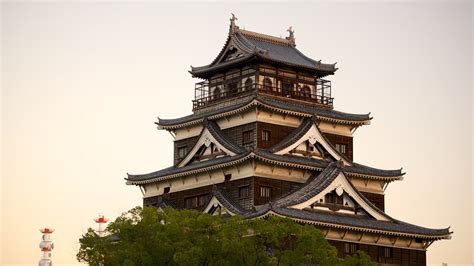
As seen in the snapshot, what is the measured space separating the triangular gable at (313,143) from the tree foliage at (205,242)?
13.3 meters

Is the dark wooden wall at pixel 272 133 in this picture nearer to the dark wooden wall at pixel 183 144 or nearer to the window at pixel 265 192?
the window at pixel 265 192

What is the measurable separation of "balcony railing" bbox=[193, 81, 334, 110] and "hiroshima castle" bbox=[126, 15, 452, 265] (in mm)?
91

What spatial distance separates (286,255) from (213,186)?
15.5 metres

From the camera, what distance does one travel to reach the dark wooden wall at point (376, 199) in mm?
80588

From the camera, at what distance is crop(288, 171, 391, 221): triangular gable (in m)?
74.1

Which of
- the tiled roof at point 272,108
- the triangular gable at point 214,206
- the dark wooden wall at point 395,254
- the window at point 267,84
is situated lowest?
the dark wooden wall at point 395,254

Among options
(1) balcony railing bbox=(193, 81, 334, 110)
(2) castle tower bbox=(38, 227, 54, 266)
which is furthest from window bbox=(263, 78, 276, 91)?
(2) castle tower bbox=(38, 227, 54, 266)

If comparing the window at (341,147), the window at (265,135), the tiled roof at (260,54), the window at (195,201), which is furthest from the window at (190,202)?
the window at (341,147)

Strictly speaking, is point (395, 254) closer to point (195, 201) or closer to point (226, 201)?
point (226, 201)

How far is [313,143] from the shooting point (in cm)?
7838

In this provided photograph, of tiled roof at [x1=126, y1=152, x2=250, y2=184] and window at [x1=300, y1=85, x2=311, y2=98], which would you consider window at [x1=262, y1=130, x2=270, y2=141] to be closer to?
tiled roof at [x1=126, y1=152, x2=250, y2=184]

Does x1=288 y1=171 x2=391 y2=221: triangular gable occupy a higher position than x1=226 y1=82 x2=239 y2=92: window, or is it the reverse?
x1=226 y1=82 x2=239 y2=92: window

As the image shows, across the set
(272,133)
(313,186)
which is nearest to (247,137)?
(272,133)

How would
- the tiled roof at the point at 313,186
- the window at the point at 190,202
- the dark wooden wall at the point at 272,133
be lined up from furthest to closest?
the window at the point at 190,202 → the dark wooden wall at the point at 272,133 → the tiled roof at the point at 313,186
